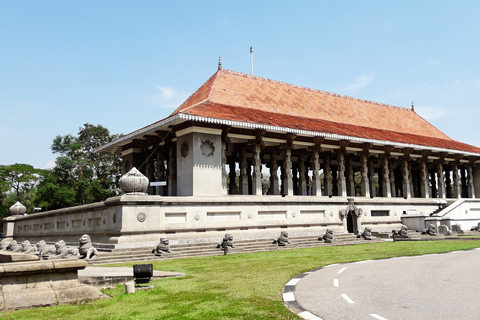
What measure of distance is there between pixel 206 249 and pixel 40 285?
11.1 meters

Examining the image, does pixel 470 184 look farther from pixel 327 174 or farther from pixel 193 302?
pixel 193 302

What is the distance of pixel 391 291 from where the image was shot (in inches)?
290

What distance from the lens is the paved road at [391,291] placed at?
224 inches

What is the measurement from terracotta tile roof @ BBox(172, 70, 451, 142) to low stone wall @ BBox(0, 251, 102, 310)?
1469cm

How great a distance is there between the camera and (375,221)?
27.8m

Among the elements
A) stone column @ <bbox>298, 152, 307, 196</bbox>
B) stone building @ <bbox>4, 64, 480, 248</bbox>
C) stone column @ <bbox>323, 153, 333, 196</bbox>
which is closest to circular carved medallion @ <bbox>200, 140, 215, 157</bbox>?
stone building @ <bbox>4, 64, 480, 248</bbox>

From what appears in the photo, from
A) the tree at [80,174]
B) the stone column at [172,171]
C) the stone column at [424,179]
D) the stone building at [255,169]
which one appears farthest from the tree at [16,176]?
the stone column at [424,179]

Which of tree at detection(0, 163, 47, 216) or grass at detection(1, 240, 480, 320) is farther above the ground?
Answer: tree at detection(0, 163, 47, 216)

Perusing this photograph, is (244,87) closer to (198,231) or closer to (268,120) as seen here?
(268,120)

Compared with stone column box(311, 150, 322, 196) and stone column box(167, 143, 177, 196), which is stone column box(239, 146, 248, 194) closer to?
Answer: stone column box(167, 143, 177, 196)

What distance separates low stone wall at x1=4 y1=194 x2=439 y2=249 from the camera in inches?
683

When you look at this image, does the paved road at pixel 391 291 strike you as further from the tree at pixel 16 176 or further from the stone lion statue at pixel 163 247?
the tree at pixel 16 176

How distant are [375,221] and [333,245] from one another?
339 inches

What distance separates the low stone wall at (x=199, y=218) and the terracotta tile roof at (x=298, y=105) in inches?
189
